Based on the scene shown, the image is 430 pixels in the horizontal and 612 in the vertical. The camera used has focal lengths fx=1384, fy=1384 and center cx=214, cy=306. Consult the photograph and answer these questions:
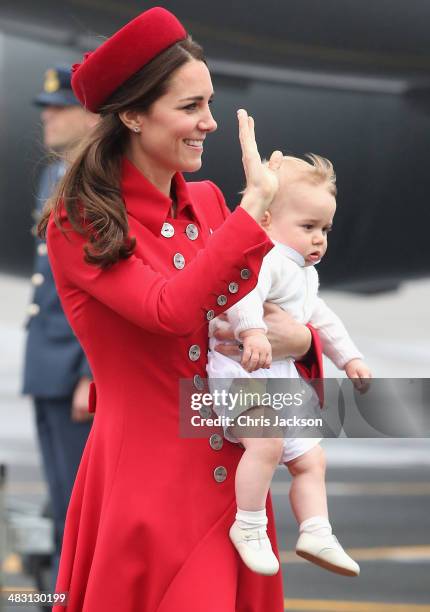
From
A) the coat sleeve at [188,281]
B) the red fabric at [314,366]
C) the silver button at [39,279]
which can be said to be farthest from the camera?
the silver button at [39,279]

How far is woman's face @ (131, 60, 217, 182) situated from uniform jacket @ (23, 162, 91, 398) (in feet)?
6.70

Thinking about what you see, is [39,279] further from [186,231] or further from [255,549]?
[255,549]

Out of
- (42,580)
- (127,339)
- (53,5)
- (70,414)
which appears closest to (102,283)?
(127,339)

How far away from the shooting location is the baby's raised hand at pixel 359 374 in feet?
8.65

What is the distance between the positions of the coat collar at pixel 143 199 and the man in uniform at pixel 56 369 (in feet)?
6.53

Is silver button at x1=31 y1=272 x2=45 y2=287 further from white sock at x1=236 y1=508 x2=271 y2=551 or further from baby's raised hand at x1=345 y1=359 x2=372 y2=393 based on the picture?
white sock at x1=236 y1=508 x2=271 y2=551

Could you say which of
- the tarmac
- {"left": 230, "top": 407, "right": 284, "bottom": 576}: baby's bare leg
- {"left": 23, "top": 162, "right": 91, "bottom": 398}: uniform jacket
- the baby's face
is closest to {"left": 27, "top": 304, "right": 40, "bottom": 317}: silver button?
{"left": 23, "top": 162, "right": 91, "bottom": 398}: uniform jacket

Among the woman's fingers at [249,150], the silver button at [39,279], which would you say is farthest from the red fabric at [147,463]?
the silver button at [39,279]

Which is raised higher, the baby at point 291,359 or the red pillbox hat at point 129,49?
the red pillbox hat at point 129,49

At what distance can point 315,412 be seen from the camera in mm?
2609

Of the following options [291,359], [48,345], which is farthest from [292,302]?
[48,345]

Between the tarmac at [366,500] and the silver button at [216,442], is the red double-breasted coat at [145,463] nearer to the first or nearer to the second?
the silver button at [216,442]

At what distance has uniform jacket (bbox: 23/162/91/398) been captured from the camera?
4.52 meters

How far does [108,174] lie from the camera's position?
97.5 inches
